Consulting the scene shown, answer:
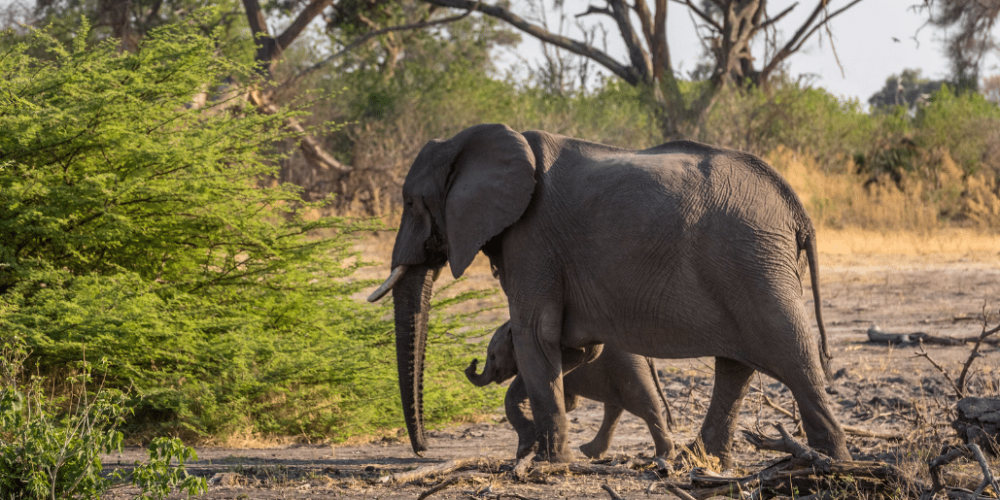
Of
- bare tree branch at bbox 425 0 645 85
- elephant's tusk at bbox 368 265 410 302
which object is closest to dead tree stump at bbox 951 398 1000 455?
elephant's tusk at bbox 368 265 410 302

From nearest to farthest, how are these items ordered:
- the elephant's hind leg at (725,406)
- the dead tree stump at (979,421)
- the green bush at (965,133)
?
the dead tree stump at (979,421) < the elephant's hind leg at (725,406) < the green bush at (965,133)

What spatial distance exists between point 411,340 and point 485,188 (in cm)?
120

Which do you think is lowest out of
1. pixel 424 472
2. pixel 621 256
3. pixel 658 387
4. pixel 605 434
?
pixel 605 434

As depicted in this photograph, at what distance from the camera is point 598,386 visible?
621cm

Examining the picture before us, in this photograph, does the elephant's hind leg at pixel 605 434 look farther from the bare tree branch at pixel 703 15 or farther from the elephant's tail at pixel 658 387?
the bare tree branch at pixel 703 15

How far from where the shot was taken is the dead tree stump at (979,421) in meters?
5.04

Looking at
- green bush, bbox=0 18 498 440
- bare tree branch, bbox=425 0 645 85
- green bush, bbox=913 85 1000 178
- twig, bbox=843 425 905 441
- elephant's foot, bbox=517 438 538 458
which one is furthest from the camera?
bare tree branch, bbox=425 0 645 85

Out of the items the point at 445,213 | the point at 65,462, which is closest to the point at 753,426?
the point at 445,213

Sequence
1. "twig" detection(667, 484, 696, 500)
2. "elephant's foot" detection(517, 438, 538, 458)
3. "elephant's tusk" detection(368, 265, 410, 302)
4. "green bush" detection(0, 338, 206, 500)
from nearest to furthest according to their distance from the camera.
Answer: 1. "twig" detection(667, 484, 696, 500)
2. "green bush" detection(0, 338, 206, 500)
3. "elephant's foot" detection(517, 438, 538, 458)
4. "elephant's tusk" detection(368, 265, 410, 302)

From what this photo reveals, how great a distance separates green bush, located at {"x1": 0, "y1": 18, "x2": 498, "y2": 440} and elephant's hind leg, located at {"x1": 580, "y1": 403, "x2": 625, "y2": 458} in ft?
5.75

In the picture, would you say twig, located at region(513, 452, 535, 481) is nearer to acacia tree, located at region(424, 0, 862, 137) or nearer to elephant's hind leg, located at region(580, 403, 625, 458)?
elephant's hind leg, located at region(580, 403, 625, 458)

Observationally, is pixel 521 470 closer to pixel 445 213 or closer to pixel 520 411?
pixel 520 411

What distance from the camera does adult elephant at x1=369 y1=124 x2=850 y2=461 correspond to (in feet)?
15.7

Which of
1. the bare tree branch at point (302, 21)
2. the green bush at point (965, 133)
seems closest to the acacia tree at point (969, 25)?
the green bush at point (965, 133)
